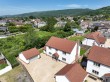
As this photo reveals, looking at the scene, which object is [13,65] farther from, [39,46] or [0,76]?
[39,46]

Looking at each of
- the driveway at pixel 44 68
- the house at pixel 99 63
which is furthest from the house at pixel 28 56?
the house at pixel 99 63

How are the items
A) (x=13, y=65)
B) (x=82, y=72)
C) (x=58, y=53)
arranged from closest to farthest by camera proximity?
(x=82, y=72), (x=13, y=65), (x=58, y=53)

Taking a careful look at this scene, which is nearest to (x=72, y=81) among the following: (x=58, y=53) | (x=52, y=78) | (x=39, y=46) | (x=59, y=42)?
(x=52, y=78)

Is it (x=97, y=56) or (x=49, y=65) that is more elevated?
(x=97, y=56)

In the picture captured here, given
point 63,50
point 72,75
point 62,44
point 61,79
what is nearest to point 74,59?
point 63,50

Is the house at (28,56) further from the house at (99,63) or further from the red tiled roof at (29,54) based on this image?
the house at (99,63)

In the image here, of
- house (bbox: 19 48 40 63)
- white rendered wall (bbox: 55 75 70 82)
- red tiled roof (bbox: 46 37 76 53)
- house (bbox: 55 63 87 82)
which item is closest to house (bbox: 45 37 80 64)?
red tiled roof (bbox: 46 37 76 53)
